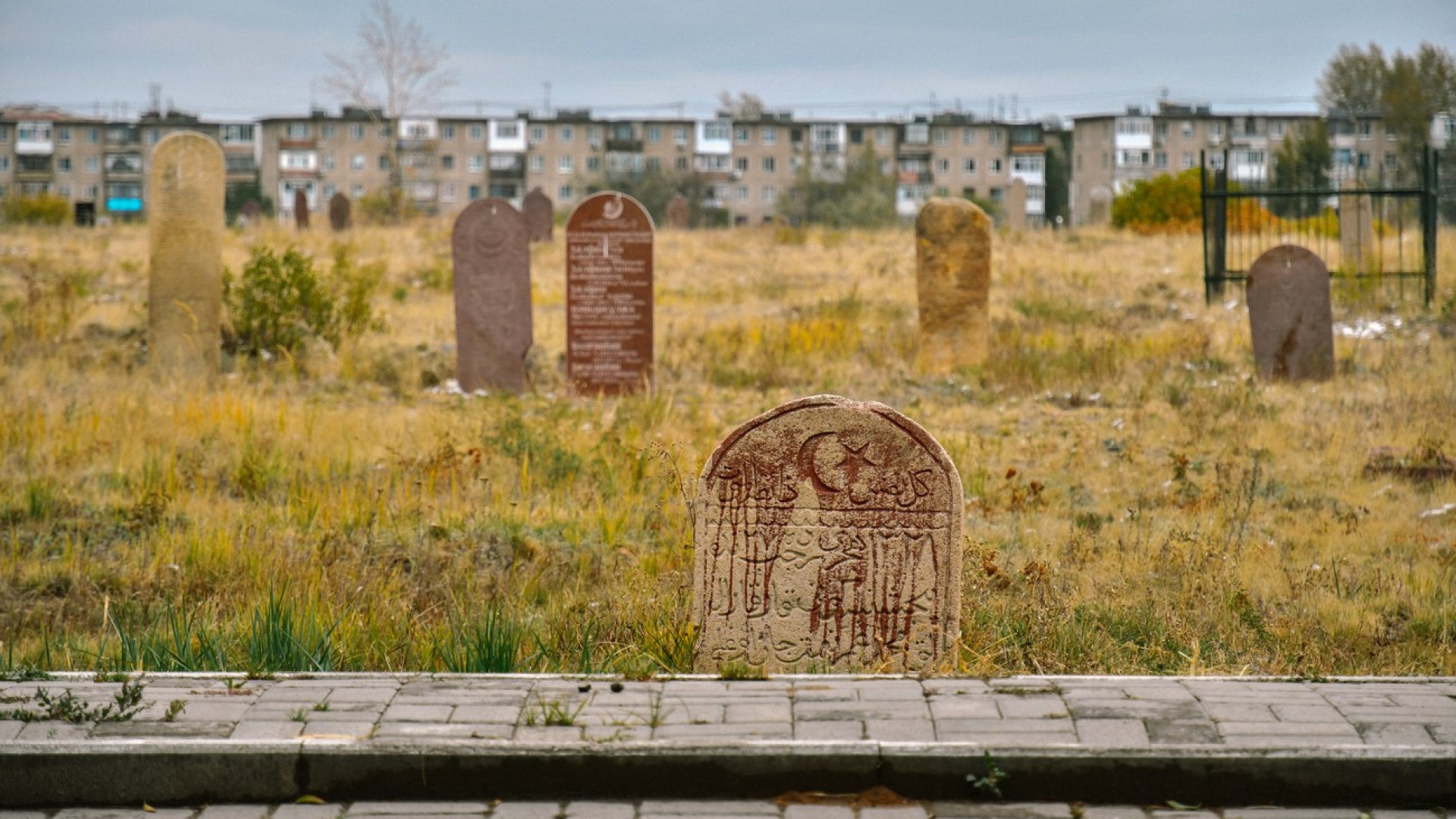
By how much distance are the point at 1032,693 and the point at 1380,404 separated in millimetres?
8828

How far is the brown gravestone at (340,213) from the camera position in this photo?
3297 cm

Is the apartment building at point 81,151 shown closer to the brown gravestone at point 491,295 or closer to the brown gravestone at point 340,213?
the brown gravestone at point 340,213

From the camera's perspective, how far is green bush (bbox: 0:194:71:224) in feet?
121

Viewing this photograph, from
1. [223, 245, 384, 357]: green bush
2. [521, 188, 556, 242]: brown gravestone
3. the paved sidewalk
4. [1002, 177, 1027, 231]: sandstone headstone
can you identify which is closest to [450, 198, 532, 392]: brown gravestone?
[223, 245, 384, 357]: green bush

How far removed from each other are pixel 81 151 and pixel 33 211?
195 ft

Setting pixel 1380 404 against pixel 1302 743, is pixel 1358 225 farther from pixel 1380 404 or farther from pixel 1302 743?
pixel 1302 743

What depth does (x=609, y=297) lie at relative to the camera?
1427 centimetres

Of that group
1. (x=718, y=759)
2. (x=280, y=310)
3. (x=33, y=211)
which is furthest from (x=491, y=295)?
(x=33, y=211)

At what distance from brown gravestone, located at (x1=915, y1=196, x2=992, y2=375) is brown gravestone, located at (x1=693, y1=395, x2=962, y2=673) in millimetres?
10396

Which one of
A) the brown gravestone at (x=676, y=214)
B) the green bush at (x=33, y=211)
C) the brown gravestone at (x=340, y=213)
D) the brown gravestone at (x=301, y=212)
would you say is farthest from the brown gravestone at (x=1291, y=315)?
the green bush at (x=33, y=211)

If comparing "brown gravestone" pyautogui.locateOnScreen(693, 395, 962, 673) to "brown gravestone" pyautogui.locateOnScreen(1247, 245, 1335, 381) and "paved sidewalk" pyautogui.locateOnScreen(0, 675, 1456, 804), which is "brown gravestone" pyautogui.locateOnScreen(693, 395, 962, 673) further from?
"brown gravestone" pyautogui.locateOnScreen(1247, 245, 1335, 381)

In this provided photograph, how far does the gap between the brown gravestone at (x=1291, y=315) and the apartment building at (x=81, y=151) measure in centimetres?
8914

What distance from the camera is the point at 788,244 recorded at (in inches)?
1144

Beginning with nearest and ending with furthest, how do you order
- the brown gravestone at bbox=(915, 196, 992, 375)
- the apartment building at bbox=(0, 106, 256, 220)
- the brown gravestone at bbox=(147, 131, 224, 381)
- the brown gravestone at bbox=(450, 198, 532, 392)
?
the brown gravestone at bbox=(147, 131, 224, 381) < the brown gravestone at bbox=(450, 198, 532, 392) < the brown gravestone at bbox=(915, 196, 992, 375) < the apartment building at bbox=(0, 106, 256, 220)
